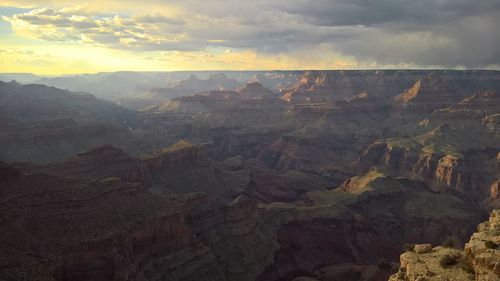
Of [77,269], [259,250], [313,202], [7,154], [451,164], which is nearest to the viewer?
[77,269]

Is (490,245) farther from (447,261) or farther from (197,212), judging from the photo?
(197,212)

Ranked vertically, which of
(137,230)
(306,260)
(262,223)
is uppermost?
(137,230)

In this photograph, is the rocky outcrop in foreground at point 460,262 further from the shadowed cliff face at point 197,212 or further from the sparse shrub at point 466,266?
the shadowed cliff face at point 197,212

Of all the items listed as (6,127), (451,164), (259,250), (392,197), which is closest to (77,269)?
(259,250)

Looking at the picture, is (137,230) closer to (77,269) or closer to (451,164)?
(77,269)

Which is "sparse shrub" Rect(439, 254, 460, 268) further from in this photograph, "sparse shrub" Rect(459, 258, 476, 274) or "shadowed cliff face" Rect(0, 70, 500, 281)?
"shadowed cliff face" Rect(0, 70, 500, 281)

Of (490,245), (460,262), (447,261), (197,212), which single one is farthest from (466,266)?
(197,212)

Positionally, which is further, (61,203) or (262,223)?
(262,223)

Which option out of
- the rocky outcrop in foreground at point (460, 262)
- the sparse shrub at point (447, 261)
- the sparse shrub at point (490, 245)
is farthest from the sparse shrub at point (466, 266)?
the sparse shrub at point (490, 245)

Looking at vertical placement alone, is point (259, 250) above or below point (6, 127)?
below
